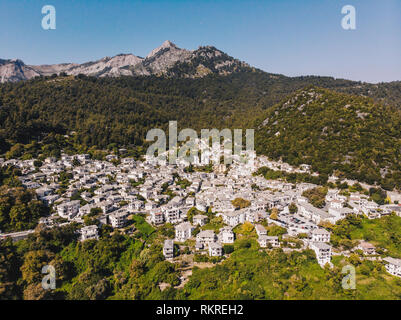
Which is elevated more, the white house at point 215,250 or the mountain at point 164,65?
the mountain at point 164,65

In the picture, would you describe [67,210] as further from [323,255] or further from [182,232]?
[323,255]

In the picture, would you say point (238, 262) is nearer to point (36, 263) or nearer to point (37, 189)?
point (36, 263)

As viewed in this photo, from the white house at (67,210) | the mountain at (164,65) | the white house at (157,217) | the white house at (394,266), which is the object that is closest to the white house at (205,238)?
the white house at (157,217)

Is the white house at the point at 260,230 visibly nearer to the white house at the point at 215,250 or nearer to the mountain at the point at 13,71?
the white house at the point at 215,250

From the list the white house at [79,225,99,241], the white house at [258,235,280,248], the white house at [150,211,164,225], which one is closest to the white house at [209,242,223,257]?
the white house at [258,235,280,248]

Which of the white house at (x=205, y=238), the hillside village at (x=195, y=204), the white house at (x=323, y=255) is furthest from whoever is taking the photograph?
the white house at (x=205, y=238)

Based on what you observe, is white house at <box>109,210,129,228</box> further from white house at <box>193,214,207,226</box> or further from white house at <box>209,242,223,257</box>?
white house at <box>209,242,223,257</box>
